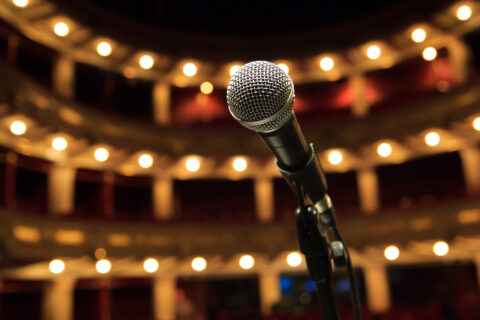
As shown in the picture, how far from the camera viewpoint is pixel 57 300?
536 inches

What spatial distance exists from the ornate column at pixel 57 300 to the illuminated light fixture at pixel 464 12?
14.2 meters

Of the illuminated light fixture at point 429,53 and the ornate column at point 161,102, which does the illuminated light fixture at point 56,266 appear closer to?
the ornate column at point 161,102

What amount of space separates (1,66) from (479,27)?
1377 centimetres

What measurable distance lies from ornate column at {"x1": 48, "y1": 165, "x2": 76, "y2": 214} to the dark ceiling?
15.7 ft

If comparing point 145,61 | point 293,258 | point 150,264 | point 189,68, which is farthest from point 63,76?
point 293,258

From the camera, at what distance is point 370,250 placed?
15.4 metres

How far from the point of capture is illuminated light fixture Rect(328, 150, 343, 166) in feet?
52.2

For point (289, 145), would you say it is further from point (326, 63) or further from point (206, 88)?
point (206, 88)

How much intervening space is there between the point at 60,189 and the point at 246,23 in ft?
35.7

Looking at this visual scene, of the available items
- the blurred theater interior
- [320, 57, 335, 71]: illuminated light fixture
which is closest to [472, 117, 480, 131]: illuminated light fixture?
the blurred theater interior

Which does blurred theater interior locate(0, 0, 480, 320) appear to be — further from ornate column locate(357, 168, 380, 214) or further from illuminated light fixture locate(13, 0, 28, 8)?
illuminated light fixture locate(13, 0, 28, 8)

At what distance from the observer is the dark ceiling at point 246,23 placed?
16.0 metres

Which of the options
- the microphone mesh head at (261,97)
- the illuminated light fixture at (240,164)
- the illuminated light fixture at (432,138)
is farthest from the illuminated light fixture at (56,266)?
the microphone mesh head at (261,97)

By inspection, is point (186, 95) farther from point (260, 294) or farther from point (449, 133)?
point (449, 133)
